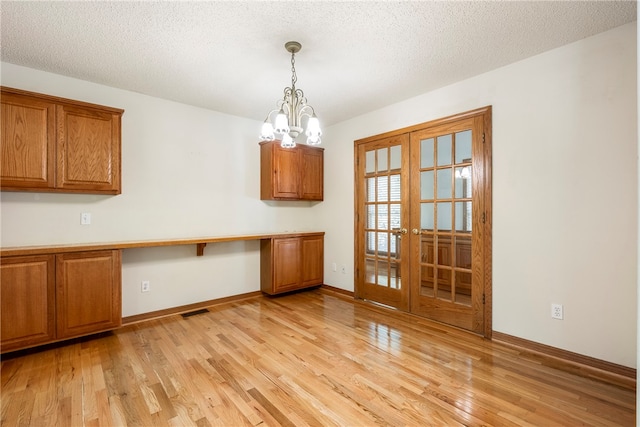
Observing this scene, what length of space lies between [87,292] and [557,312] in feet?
13.3

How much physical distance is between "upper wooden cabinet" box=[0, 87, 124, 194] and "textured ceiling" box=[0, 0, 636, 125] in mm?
417

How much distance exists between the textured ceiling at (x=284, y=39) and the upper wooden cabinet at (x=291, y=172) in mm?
1126

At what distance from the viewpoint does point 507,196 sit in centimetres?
272

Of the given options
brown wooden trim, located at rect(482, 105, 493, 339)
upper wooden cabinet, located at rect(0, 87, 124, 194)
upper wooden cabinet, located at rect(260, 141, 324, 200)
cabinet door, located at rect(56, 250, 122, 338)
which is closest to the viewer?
upper wooden cabinet, located at rect(0, 87, 124, 194)

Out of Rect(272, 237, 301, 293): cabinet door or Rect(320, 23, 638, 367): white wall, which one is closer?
Rect(320, 23, 638, 367): white wall

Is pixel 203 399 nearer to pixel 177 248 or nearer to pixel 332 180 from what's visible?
pixel 177 248

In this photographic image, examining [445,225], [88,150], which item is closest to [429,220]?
[445,225]

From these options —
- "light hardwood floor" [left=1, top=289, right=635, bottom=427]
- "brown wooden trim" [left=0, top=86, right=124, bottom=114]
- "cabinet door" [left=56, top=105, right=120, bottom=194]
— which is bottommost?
"light hardwood floor" [left=1, top=289, right=635, bottom=427]

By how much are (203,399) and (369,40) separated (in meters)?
2.81

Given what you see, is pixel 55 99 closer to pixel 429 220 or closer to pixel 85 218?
pixel 85 218

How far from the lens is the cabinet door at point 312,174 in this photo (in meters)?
4.46

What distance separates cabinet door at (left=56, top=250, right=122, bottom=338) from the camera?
2.57 meters

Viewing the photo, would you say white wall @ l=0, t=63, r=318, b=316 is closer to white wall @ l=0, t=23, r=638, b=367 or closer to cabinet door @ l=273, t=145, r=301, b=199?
white wall @ l=0, t=23, r=638, b=367

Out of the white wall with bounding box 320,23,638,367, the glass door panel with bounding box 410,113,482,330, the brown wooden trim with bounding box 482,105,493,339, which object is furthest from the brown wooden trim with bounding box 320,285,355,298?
the white wall with bounding box 320,23,638,367
